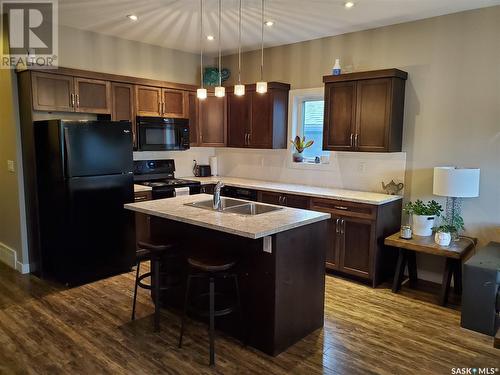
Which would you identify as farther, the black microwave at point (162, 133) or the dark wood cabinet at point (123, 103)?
the black microwave at point (162, 133)

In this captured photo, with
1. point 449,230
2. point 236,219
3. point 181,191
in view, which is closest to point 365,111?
point 449,230

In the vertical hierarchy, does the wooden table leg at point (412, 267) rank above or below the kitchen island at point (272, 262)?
below

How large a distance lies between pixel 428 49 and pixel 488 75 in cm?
64

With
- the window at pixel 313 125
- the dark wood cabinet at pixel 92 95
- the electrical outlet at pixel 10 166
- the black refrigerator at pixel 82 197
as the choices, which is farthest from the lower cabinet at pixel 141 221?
the window at pixel 313 125

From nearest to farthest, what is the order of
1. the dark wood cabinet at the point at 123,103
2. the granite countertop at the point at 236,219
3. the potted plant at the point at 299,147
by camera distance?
the granite countertop at the point at 236,219 → the dark wood cabinet at the point at 123,103 → the potted plant at the point at 299,147

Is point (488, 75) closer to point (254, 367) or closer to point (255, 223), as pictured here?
point (255, 223)

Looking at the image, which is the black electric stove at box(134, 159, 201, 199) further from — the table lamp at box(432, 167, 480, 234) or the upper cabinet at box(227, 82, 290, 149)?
the table lamp at box(432, 167, 480, 234)

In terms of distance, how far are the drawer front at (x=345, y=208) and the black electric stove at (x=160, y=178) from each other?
1.74m

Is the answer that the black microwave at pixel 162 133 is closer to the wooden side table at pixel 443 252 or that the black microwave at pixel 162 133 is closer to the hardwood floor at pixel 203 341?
the hardwood floor at pixel 203 341

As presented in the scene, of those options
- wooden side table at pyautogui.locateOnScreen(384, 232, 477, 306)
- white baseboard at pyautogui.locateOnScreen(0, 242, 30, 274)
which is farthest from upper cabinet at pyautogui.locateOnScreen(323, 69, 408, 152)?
white baseboard at pyautogui.locateOnScreen(0, 242, 30, 274)

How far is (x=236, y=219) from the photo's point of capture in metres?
2.74

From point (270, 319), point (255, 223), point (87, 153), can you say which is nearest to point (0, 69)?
point (87, 153)

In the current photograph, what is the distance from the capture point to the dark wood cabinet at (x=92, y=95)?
4.24m

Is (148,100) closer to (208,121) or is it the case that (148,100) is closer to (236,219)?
(208,121)
